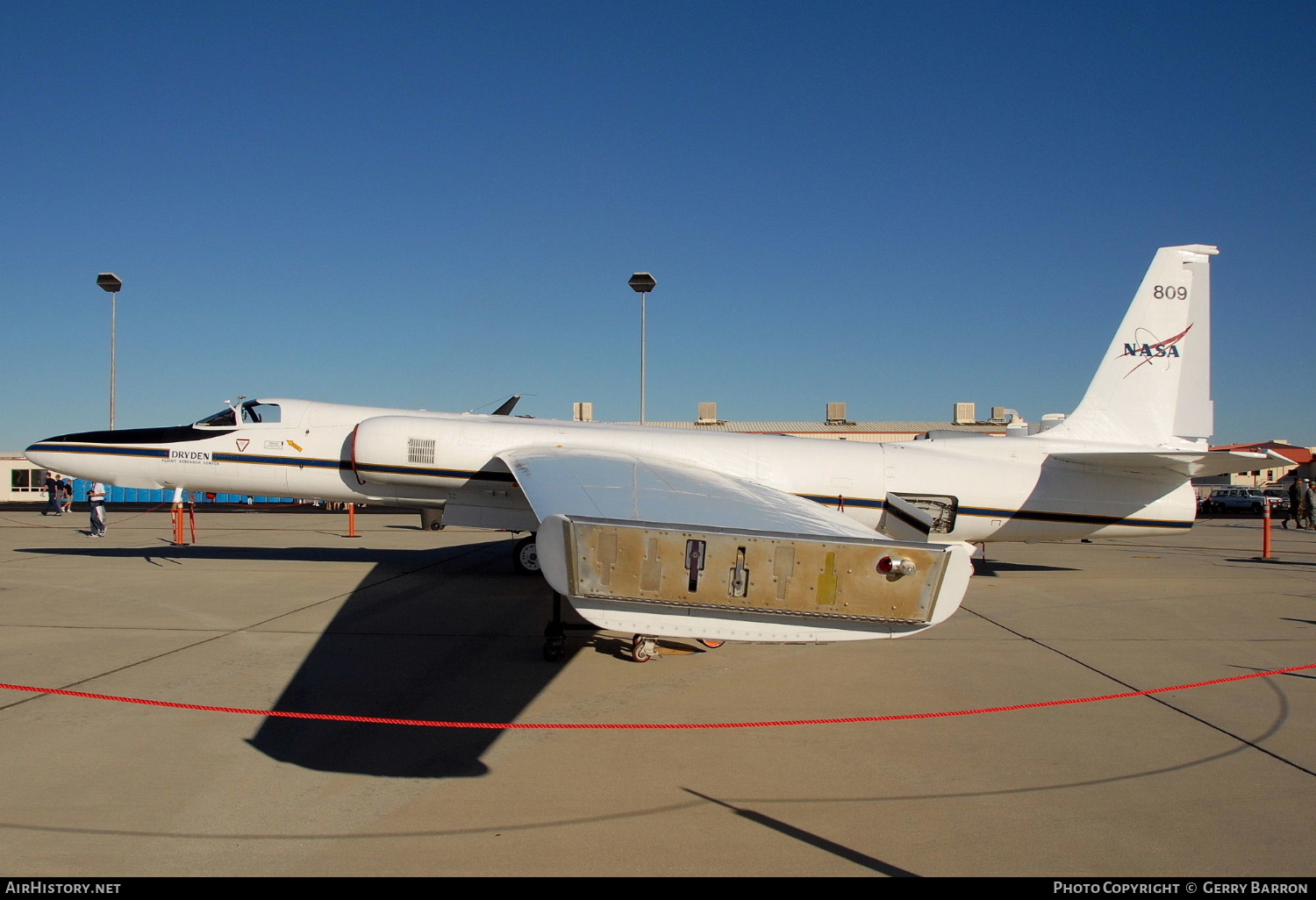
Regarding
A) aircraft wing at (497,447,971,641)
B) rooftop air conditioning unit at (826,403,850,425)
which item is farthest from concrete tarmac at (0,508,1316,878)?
rooftop air conditioning unit at (826,403,850,425)

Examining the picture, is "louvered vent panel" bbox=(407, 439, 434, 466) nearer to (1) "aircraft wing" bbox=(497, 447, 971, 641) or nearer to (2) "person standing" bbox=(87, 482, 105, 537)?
(1) "aircraft wing" bbox=(497, 447, 971, 641)

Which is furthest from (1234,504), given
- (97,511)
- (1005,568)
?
(97,511)

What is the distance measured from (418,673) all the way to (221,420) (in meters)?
8.62

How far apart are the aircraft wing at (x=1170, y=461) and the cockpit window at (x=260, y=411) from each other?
1296 cm

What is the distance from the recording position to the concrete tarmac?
415 cm

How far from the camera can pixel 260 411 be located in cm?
1378

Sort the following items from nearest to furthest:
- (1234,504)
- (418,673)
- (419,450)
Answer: (418,673) → (419,450) → (1234,504)

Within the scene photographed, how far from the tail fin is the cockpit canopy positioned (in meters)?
13.2

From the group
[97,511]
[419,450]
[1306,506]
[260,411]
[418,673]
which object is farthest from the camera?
[1306,506]

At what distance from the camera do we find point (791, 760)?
5.53 meters

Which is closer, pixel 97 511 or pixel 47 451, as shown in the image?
pixel 47 451

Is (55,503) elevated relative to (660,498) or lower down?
lower down

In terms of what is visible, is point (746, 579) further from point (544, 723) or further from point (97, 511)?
point (97, 511)

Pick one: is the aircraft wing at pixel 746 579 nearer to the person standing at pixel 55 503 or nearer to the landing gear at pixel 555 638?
the landing gear at pixel 555 638
